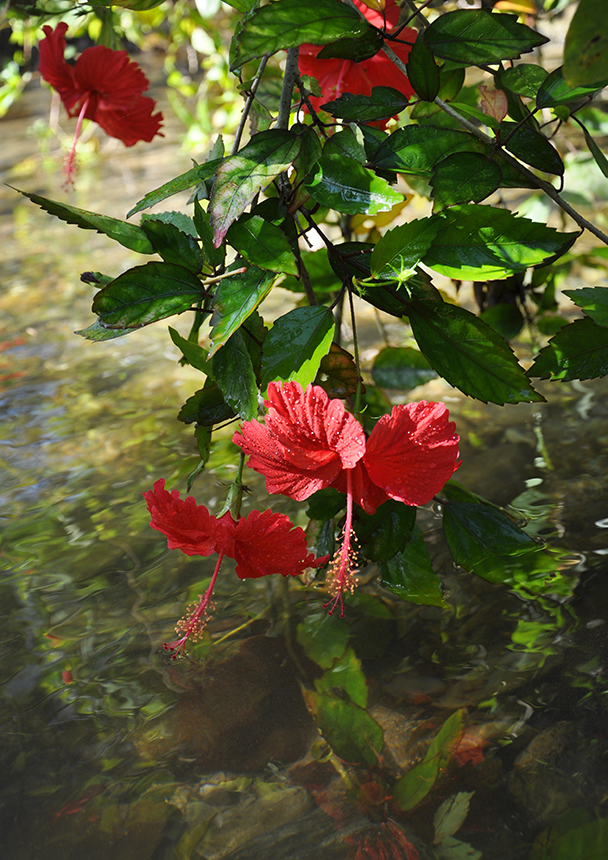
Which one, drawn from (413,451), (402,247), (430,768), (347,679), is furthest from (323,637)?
(402,247)

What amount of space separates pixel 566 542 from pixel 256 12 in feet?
→ 1.89

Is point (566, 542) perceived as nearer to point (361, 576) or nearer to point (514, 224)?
point (361, 576)

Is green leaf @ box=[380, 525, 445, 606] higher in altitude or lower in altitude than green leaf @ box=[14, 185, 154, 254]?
lower

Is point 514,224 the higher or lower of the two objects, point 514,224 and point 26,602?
the higher

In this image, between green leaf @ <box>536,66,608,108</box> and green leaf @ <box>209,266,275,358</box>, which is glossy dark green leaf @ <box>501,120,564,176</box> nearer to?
green leaf @ <box>536,66,608,108</box>

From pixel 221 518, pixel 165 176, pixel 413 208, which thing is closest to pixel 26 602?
pixel 221 518

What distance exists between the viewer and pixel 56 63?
2.37 ft

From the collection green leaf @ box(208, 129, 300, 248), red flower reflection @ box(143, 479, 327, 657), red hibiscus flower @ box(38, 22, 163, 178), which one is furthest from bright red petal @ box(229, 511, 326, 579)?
red hibiscus flower @ box(38, 22, 163, 178)

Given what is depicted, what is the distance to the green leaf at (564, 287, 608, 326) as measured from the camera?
1.99 feet

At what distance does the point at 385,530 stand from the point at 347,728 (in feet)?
0.55

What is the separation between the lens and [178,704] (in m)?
0.65

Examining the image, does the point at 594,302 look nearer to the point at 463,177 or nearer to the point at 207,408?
the point at 463,177

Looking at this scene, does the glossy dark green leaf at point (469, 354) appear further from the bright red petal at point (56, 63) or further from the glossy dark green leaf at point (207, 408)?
the bright red petal at point (56, 63)

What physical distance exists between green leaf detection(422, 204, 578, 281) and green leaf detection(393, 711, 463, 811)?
1.17ft
